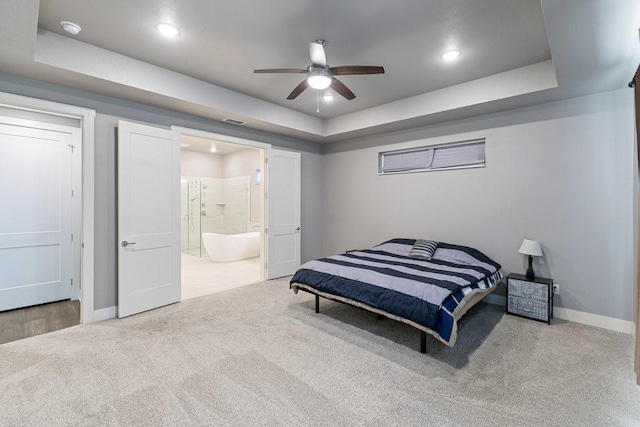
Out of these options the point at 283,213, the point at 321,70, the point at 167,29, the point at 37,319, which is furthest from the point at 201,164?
the point at 321,70

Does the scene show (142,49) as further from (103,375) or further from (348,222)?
(348,222)

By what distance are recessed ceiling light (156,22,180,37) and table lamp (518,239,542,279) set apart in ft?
14.1

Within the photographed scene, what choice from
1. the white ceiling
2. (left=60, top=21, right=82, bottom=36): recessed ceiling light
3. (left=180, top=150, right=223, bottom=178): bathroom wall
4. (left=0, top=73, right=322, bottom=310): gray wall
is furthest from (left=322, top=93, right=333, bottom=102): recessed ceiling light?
(left=180, top=150, right=223, bottom=178): bathroom wall

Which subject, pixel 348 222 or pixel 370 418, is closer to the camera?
pixel 370 418

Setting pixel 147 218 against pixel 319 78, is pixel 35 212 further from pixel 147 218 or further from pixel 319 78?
pixel 319 78

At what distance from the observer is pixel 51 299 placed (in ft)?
13.0

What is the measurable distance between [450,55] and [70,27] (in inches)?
137

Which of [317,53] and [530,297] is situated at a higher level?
[317,53]

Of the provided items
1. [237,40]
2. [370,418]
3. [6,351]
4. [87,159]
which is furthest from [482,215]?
[6,351]

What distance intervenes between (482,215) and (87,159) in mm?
4882

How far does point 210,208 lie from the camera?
A: 8.30 meters

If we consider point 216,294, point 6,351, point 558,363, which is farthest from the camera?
point 216,294

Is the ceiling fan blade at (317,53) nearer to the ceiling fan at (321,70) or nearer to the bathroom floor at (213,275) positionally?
the ceiling fan at (321,70)

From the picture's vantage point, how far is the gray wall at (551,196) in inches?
125
